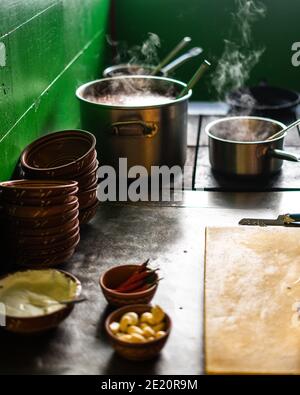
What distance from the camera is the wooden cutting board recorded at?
1.40 meters

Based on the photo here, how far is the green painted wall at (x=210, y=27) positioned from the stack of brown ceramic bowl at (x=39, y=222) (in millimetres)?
2140

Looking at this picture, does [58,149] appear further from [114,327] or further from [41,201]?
[114,327]

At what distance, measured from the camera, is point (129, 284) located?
1.62 metres

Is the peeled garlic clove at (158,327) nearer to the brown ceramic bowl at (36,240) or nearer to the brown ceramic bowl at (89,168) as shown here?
the brown ceramic bowl at (36,240)

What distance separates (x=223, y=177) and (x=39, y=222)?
0.96 metres

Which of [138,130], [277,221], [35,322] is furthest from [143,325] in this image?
[138,130]

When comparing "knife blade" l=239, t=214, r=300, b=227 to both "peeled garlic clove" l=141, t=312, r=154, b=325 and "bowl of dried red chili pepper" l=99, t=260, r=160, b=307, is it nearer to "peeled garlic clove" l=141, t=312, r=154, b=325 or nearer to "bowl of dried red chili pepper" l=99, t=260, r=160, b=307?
"bowl of dried red chili pepper" l=99, t=260, r=160, b=307

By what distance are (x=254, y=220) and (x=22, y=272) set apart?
80 cm

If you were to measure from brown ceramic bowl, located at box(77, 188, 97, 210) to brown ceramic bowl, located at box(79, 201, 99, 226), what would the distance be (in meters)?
0.01

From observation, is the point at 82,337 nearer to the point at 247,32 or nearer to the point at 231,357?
the point at 231,357

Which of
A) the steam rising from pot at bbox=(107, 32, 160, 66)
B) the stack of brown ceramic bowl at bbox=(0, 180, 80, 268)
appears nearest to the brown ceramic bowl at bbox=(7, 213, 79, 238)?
the stack of brown ceramic bowl at bbox=(0, 180, 80, 268)

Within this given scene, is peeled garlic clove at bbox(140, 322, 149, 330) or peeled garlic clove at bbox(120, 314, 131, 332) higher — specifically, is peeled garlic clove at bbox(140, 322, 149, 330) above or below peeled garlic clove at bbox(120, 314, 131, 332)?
below

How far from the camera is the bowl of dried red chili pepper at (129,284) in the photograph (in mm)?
1562

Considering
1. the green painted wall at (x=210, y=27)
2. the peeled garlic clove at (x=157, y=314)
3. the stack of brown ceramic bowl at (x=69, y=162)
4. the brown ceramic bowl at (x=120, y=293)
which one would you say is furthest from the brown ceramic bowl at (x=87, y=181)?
the green painted wall at (x=210, y=27)
